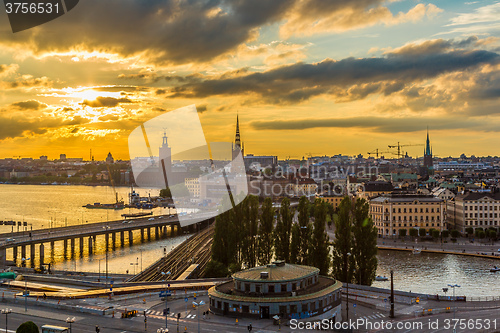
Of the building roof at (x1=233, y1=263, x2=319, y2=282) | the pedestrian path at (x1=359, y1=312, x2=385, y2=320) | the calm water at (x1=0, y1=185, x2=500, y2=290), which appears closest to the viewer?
the pedestrian path at (x1=359, y1=312, x2=385, y2=320)

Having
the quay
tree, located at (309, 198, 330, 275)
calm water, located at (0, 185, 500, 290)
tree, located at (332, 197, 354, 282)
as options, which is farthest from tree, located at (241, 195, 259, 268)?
the quay

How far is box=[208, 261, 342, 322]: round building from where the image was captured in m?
23.2

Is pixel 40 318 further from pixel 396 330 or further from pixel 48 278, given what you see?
pixel 396 330

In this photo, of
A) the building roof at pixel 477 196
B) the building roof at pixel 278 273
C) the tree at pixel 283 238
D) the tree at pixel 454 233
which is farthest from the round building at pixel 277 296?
the building roof at pixel 477 196

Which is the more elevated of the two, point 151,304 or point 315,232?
point 315,232

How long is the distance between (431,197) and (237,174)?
6071 cm

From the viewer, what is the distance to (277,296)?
23.8 m

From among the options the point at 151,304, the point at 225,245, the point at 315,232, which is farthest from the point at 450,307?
the point at 225,245

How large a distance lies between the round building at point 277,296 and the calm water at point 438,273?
1431 centimetres

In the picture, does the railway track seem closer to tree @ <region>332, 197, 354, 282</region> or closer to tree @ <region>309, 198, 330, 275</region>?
tree @ <region>309, 198, 330, 275</region>

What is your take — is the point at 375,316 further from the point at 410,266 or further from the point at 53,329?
the point at 410,266

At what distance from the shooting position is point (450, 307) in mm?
24953

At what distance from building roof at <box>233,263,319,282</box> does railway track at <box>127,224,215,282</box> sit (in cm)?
1485

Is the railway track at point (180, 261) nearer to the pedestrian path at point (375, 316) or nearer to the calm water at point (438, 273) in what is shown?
the calm water at point (438, 273)
